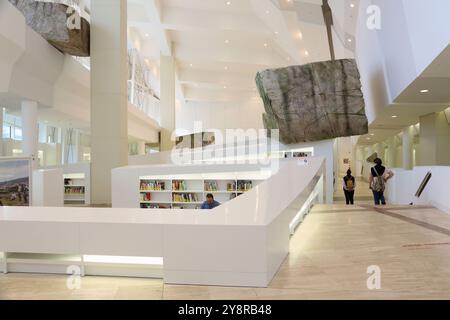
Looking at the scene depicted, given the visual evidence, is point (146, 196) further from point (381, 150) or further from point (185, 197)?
point (381, 150)

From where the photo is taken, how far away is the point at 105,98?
41.7 feet

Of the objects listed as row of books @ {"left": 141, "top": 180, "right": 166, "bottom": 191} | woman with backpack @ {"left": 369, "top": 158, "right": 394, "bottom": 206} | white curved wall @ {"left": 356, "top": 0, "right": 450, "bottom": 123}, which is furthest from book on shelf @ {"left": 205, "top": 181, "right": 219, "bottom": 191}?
white curved wall @ {"left": 356, "top": 0, "right": 450, "bottom": 123}

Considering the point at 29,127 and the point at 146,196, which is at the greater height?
the point at 29,127

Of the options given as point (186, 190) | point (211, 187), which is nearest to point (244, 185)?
point (211, 187)

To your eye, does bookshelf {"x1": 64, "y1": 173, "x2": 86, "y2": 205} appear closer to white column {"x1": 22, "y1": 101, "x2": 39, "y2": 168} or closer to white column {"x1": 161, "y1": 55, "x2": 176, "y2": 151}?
white column {"x1": 22, "y1": 101, "x2": 39, "y2": 168}

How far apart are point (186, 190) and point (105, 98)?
5.00 m

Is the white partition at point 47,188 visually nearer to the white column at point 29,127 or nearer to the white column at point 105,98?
the white column at point 29,127

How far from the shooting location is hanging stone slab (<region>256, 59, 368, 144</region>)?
1152 cm

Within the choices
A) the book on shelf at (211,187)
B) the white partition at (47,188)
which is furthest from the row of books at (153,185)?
the white partition at (47,188)

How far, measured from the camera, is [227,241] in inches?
122
